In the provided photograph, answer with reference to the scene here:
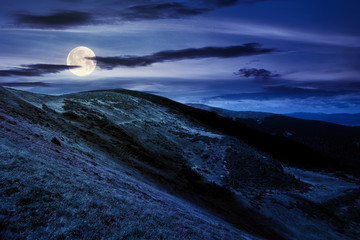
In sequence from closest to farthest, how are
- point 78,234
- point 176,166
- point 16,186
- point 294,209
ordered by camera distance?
point 78,234 → point 16,186 → point 294,209 → point 176,166

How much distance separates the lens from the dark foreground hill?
8.12m

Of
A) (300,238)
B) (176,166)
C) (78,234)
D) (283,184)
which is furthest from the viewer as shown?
(283,184)

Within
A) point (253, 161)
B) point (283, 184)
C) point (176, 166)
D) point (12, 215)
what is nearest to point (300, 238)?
point (283, 184)

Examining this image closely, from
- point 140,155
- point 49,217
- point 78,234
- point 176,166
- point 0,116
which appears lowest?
point 176,166

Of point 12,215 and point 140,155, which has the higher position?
point 12,215

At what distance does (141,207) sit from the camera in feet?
36.9

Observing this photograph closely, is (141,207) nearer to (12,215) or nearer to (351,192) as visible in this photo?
(12,215)

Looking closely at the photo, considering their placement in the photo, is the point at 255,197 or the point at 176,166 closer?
the point at 255,197

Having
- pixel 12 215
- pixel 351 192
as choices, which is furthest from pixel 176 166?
pixel 351 192

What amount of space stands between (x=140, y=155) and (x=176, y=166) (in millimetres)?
6564

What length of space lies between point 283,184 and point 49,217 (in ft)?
131

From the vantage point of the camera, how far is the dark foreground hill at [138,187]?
320 inches

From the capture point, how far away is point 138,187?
53.7 ft

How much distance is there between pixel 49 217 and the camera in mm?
7461
